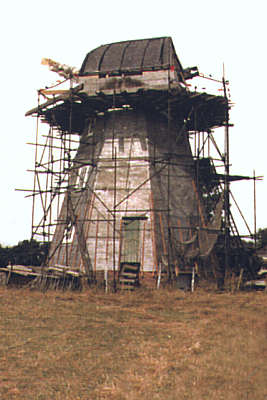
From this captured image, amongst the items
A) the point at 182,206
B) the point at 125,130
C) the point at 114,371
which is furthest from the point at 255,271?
the point at 114,371

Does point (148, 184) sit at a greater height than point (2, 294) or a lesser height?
greater

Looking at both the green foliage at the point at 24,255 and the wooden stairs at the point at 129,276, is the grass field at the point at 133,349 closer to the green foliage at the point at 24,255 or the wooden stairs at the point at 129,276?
the wooden stairs at the point at 129,276

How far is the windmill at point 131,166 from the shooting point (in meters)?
27.2

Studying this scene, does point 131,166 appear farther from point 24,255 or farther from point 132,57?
point 24,255

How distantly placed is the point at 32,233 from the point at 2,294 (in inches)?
334

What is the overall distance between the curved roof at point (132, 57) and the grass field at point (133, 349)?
14448mm

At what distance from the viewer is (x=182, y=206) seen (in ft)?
96.6

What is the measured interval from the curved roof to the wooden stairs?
36.0ft

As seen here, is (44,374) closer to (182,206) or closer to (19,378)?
(19,378)

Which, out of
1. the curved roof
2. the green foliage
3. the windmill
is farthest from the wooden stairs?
the curved roof

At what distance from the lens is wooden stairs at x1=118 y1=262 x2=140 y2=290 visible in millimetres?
24853

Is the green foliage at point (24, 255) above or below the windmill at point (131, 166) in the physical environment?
below

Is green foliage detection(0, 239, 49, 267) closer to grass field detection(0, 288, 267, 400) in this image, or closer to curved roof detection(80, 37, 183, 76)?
curved roof detection(80, 37, 183, 76)

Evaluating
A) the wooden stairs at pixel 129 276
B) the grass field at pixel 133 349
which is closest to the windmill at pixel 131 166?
the wooden stairs at pixel 129 276
